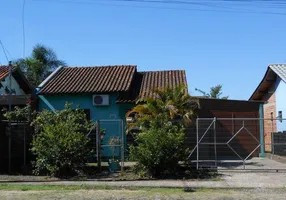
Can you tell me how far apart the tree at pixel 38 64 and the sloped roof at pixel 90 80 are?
957 cm

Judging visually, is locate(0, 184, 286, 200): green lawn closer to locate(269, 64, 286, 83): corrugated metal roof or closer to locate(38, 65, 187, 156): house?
locate(38, 65, 187, 156): house

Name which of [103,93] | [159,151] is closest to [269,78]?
[103,93]

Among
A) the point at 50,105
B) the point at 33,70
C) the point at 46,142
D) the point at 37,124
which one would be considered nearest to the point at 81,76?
the point at 50,105

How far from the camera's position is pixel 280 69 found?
74.0ft

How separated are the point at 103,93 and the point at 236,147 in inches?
288

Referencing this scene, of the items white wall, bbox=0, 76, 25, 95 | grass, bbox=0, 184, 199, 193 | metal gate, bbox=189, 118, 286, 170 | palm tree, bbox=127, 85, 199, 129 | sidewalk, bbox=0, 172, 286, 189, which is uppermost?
white wall, bbox=0, 76, 25, 95

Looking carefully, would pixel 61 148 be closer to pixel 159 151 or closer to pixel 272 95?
pixel 159 151

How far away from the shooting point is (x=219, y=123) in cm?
2094

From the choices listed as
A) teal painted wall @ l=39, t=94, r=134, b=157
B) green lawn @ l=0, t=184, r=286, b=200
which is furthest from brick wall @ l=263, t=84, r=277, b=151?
green lawn @ l=0, t=184, r=286, b=200

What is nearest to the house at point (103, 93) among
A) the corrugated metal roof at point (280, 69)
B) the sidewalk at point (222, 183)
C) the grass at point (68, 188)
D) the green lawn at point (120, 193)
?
the corrugated metal roof at point (280, 69)

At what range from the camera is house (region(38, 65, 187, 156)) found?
70.7 feet

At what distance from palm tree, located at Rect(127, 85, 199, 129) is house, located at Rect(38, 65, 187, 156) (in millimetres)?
2924

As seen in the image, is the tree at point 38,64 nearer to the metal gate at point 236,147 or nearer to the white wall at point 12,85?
the white wall at point 12,85

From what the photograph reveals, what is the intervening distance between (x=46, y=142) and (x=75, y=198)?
461cm
